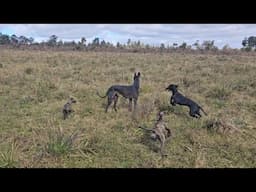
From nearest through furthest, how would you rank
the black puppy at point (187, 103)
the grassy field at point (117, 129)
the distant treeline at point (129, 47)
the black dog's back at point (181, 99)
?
the grassy field at point (117, 129) → the black puppy at point (187, 103) → the black dog's back at point (181, 99) → the distant treeline at point (129, 47)

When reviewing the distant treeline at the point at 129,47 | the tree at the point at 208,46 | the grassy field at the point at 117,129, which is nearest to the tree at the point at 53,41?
the distant treeline at the point at 129,47

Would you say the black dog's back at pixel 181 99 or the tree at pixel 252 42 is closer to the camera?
the black dog's back at pixel 181 99

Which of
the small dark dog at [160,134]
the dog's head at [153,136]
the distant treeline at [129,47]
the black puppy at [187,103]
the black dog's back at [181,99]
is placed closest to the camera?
the small dark dog at [160,134]

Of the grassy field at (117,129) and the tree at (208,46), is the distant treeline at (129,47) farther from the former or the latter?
the grassy field at (117,129)

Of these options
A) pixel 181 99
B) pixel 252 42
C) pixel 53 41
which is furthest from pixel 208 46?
pixel 181 99

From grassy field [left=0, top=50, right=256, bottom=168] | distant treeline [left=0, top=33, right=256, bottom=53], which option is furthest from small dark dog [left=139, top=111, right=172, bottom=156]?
distant treeline [left=0, top=33, right=256, bottom=53]

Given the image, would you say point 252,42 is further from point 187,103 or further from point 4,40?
point 187,103

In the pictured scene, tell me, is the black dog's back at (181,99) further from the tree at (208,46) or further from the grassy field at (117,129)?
the tree at (208,46)

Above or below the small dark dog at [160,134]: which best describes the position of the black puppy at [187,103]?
below

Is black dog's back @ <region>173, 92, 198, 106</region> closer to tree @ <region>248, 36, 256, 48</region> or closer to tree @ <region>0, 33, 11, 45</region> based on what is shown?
tree @ <region>248, 36, 256, 48</region>

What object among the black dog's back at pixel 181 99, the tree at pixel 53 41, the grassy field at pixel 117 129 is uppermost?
the black dog's back at pixel 181 99

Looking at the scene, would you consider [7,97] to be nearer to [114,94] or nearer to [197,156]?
[114,94]
